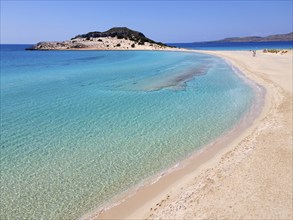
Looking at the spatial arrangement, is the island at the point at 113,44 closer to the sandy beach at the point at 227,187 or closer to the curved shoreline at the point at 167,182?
the curved shoreline at the point at 167,182

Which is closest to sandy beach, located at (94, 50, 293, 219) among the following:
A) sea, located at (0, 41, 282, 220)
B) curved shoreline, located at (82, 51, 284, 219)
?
curved shoreline, located at (82, 51, 284, 219)

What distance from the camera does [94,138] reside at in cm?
1493

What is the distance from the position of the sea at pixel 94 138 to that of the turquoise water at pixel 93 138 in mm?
30

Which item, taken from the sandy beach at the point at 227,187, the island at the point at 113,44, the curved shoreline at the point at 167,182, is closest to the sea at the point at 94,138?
the curved shoreline at the point at 167,182

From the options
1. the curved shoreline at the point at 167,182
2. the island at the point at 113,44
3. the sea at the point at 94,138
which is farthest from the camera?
the island at the point at 113,44

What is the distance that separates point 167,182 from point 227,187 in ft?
7.07

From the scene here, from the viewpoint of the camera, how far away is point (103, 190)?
1011cm

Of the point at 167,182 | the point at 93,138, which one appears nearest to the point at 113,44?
the point at 93,138

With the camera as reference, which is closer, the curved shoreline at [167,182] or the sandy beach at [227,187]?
the sandy beach at [227,187]

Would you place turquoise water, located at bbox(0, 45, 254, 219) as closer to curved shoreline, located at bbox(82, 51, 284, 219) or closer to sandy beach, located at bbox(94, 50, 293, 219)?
curved shoreline, located at bbox(82, 51, 284, 219)

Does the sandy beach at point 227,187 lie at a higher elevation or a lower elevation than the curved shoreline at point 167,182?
higher

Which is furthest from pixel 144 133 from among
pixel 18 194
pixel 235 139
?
pixel 18 194

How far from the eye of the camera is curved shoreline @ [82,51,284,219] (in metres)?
8.98

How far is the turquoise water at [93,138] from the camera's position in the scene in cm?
995
